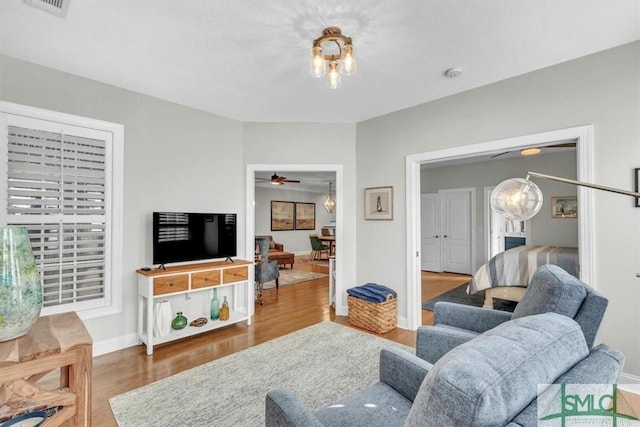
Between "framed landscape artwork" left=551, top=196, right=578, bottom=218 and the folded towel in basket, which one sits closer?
Answer: the folded towel in basket

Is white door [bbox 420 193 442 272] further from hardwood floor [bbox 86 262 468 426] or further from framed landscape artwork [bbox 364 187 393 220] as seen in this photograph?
framed landscape artwork [bbox 364 187 393 220]

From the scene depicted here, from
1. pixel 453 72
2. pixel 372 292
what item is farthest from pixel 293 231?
pixel 453 72

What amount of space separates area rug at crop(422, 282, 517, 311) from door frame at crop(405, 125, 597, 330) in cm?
104

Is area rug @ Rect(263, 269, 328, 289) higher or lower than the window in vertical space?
lower

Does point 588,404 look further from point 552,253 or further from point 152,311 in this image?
point 552,253

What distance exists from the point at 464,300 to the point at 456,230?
2663mm

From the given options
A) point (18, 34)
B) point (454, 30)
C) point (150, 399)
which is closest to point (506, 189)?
point (454, 30)

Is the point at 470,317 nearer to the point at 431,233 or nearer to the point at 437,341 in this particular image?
the point at 437,341

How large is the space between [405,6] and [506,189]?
1.27 meters

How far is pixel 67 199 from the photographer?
2750mm

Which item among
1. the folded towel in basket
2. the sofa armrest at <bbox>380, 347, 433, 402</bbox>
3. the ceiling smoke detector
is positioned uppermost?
the ceiling smoke detector

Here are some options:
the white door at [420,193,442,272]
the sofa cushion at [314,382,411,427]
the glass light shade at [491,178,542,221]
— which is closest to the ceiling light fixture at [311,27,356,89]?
the glass light shade at [491,178,542,221]

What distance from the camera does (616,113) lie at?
7.64ft

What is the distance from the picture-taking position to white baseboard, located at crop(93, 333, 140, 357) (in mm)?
2889
